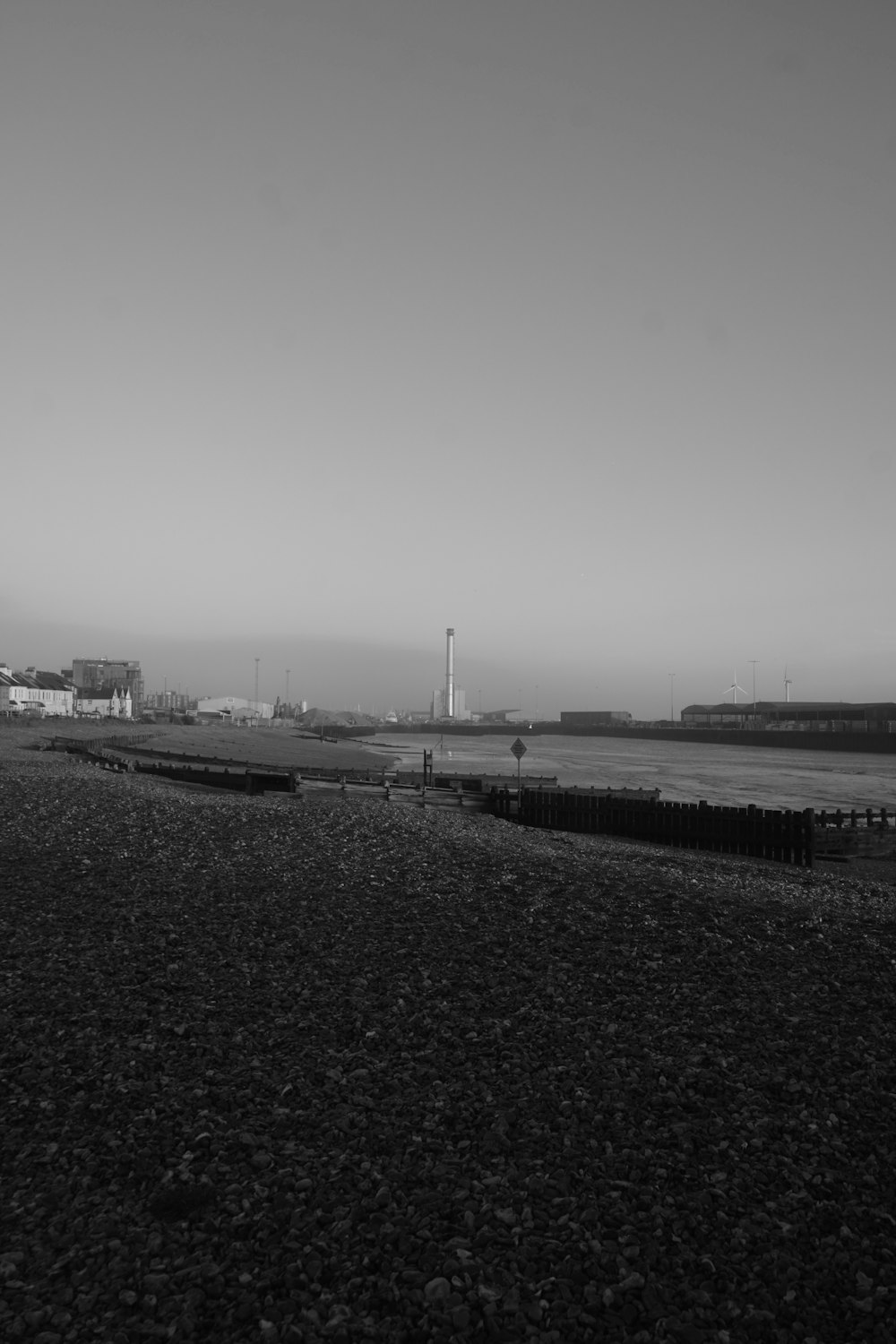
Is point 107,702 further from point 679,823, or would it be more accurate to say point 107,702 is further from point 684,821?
point 684,821

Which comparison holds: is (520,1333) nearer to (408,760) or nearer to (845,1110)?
(845,1110)

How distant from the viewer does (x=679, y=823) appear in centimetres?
2094

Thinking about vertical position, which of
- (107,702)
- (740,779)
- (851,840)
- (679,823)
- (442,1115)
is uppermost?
(107,702)

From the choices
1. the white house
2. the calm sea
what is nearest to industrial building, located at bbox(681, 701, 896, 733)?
the calm sea

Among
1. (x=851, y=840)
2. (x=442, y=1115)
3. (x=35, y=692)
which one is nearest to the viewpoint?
(x=442, y=1115)

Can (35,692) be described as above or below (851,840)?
above

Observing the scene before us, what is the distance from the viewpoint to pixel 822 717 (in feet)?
591

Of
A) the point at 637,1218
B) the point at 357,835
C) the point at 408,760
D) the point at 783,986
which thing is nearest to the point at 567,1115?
the point at 637,1218

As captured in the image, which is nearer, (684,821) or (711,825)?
(711,825)

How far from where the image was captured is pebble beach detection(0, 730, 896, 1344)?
169 inches

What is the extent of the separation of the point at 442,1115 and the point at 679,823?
52.8 ft

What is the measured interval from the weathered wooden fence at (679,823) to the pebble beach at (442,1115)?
25.5ft

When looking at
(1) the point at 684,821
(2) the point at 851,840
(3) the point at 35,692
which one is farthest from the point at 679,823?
(3) the point at 35,692

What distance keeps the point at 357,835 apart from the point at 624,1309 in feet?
40.3
